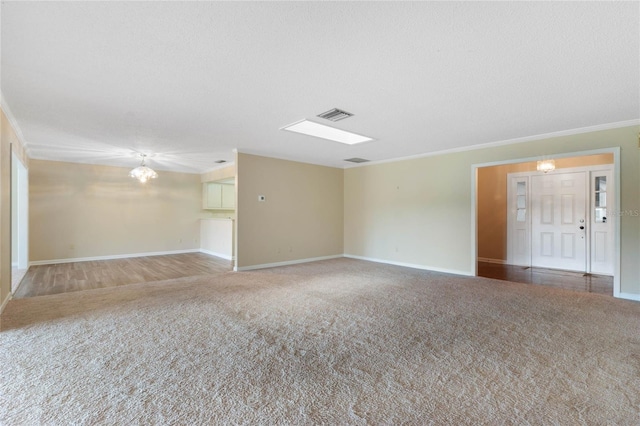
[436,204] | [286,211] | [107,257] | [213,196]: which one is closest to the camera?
[436,204]

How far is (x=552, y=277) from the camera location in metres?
5.50

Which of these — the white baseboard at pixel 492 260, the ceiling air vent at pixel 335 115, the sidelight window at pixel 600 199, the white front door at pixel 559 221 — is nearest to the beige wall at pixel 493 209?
the white baseboard at pixel 492 260

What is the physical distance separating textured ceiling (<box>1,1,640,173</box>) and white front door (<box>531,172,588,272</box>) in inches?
100

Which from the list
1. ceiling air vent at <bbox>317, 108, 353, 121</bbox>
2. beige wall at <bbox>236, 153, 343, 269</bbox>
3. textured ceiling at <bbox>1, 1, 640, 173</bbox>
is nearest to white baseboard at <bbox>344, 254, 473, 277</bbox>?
beige wall at <bbox>236, 153, 343, 269</bbox>

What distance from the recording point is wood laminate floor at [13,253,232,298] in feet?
15.6

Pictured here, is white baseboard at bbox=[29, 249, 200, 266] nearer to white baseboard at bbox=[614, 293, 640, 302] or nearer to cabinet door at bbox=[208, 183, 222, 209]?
cabinet door at bbox=[208, 183, 222, 209]

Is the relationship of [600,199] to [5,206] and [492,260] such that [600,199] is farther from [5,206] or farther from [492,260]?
[5,206]

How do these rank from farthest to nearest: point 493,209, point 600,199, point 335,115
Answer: point 493,209 < point 600,199 < point 335,115

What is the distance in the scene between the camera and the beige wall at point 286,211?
6160 mm

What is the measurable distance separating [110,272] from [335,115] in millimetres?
5479

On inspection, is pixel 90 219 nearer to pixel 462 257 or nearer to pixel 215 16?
pixel 215 16

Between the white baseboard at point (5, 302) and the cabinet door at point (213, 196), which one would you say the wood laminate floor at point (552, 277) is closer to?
the white baseboard at point (5, 302)

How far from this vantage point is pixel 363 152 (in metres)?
6.18

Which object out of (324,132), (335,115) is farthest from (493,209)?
(335,115)
